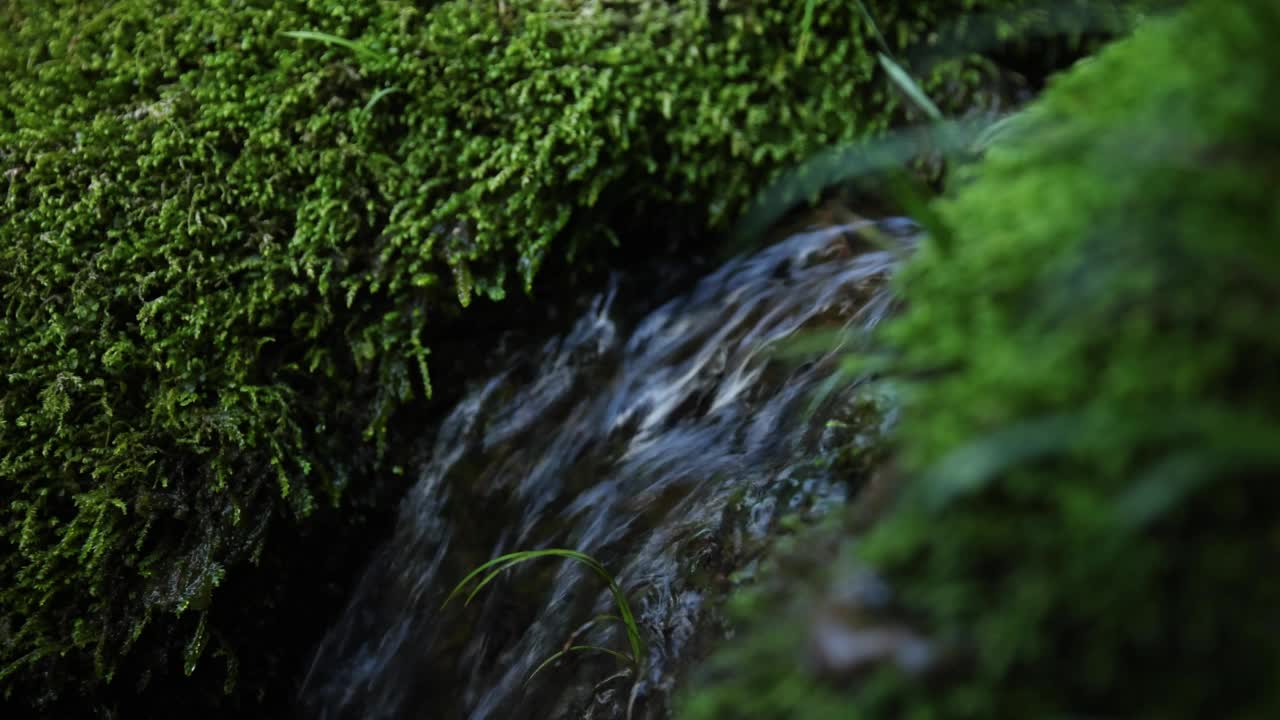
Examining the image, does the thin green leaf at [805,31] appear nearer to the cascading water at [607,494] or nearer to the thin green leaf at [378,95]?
the cascading water at [607,494]

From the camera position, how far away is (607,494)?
220 cm

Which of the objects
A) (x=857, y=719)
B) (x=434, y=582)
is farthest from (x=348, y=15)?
(x=857, y=719)

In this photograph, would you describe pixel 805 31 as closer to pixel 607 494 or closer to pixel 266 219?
pixel 607 494

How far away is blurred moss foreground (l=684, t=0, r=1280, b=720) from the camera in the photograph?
0.62 metres

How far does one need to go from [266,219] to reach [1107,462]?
2406 mm

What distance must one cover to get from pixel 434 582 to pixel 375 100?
4.70 ft

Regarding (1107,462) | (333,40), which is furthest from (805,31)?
(1107,462)

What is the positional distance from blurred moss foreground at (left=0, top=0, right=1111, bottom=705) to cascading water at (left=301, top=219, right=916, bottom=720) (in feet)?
0.83

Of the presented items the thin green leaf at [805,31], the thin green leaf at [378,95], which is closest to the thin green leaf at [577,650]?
the thin green leaf at [378,95]

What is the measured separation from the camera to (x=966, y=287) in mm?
845

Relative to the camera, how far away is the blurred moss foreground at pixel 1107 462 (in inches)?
24.3

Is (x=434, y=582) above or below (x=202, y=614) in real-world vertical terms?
below

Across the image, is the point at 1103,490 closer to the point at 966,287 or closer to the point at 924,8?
the point at 966,287

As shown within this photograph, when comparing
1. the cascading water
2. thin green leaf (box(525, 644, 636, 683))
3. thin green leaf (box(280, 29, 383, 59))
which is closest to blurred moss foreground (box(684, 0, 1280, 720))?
the cascading water
